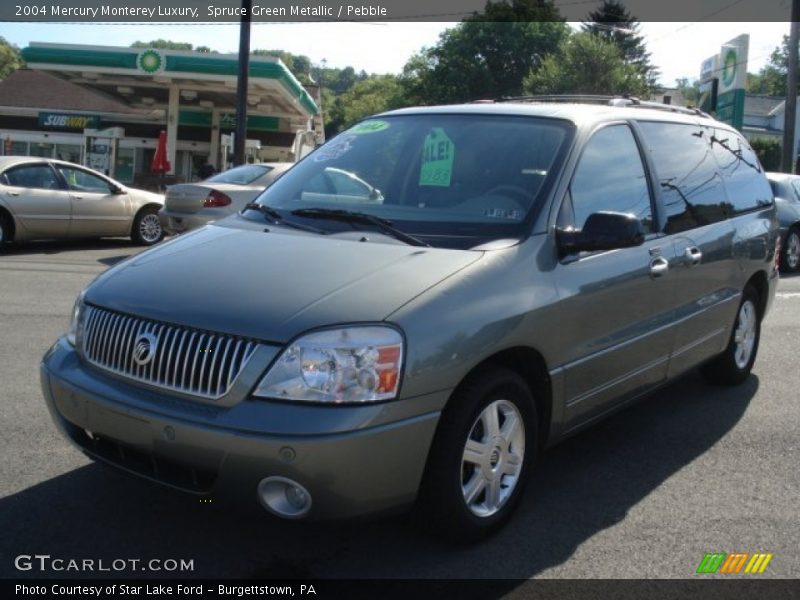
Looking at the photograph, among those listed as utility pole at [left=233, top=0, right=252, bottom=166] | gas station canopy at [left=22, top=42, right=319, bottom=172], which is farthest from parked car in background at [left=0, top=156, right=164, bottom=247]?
gas station canopy at [left=22, top=42, right=319, bottom=172]

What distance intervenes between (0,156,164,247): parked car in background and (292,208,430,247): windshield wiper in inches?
404

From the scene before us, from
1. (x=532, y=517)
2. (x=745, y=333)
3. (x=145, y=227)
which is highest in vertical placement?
(x=745, y=333)

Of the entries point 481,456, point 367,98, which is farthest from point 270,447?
point 367,98

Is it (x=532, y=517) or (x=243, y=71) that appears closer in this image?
(x=532, y=517)

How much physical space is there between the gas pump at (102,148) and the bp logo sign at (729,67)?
80.0ft

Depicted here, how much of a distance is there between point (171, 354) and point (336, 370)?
65 cm

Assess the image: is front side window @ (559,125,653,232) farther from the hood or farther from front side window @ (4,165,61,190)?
front side window @ (4,165,61,190)

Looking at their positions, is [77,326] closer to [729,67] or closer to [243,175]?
[243,175]

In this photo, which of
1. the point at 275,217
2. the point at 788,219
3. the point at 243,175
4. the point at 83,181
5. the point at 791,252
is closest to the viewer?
the point at 275,217

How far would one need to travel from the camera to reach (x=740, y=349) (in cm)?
639

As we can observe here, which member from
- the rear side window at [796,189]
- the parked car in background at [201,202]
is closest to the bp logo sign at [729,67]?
the rear side window at [796,189]

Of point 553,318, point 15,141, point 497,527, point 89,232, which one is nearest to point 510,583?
point 497,527

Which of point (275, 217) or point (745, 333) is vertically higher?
point (275, 217)

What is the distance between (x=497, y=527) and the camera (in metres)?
3.72
